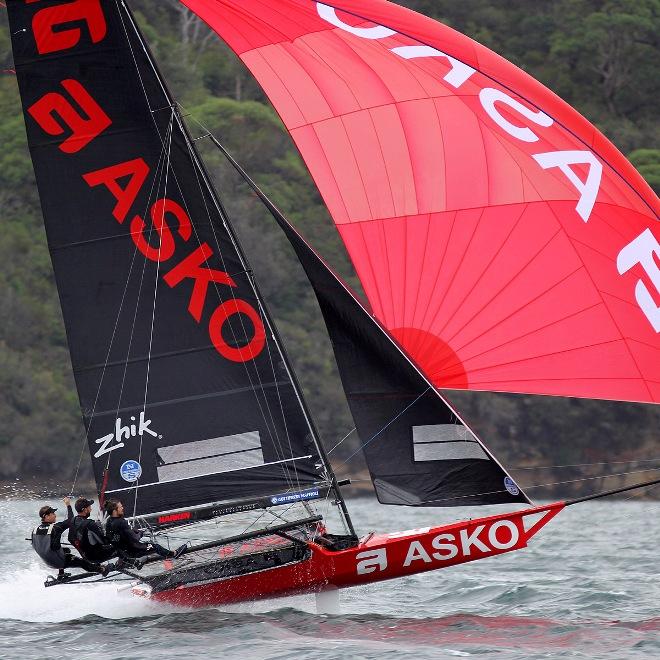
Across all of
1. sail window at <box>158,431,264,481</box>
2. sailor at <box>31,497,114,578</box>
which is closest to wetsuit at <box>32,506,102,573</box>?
sailor at <box>31,497,114,578</box>

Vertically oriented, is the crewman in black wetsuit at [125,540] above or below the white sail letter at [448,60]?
below

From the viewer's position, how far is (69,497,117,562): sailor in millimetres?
9164

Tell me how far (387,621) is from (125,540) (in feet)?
5.71

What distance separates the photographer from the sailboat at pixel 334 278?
29.1 feet

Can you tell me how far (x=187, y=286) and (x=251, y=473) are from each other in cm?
129

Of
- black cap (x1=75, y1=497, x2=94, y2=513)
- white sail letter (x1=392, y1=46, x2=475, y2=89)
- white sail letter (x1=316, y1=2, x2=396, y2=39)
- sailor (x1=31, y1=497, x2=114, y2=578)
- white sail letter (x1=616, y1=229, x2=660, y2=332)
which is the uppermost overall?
white sail letter (x1=316, y1=2, x2=396, y2=39)

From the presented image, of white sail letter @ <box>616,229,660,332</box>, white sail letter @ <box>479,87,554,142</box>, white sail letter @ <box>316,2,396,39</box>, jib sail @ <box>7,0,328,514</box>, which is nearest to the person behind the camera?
white sail letter @ <box>616,229,660,332</box>

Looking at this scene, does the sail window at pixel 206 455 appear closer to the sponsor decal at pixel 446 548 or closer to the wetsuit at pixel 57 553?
the wetsuit at pixel 57 553

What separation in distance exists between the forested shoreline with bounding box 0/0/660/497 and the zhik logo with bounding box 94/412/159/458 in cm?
1740

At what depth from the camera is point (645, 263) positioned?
879 cm

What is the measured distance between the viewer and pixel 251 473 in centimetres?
945

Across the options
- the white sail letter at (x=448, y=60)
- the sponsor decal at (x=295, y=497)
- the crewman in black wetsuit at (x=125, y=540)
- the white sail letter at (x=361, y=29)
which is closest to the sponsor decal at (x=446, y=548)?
the sponsor decal at (x=295, y=497)

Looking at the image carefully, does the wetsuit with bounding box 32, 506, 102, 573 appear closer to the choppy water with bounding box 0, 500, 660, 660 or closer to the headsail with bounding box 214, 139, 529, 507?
the choppy water with bounding box 0, 500, 660, 660

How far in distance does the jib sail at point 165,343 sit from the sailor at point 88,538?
302 mm
